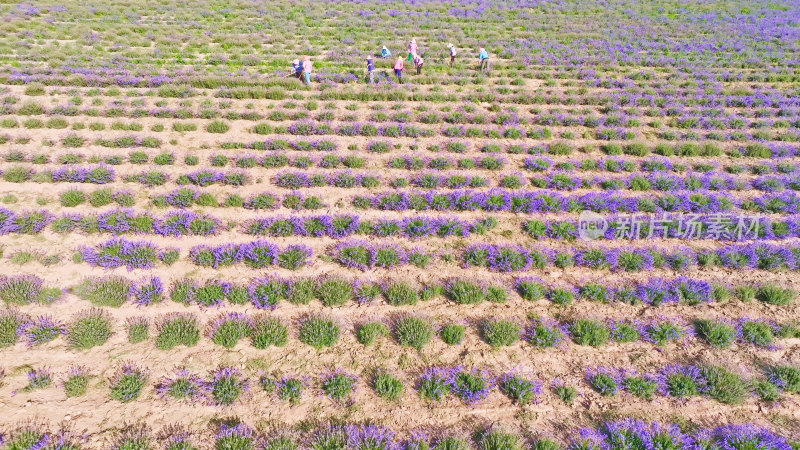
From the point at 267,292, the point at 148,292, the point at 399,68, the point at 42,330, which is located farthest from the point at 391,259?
the point at 399,68

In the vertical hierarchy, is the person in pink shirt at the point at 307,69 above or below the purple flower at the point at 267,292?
above

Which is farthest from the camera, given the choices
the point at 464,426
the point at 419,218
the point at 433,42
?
the point at 433,42

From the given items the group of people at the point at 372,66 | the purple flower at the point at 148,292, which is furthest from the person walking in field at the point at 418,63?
the purple flower at the point at 148,292

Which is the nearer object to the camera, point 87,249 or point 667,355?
point 667,355

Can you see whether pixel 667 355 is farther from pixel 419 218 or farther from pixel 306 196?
pixel 306 196

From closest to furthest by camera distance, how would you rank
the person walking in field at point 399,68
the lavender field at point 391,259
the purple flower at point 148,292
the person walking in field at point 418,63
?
the lavender field at point 391,259 → the purple flower at point 148,292 → the person walking in field at point 399,68 → the person walking in field at point 418,63

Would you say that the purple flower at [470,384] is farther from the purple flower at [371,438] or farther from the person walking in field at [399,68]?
the person walking in field at [399,68]

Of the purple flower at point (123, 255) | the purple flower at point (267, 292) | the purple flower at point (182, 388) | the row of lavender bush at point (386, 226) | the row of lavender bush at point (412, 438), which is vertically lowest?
the row of lavender bush at point (412, 438)

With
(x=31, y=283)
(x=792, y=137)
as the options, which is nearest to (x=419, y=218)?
(x=31, y=283)

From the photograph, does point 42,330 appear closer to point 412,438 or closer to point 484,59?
point 412,438
